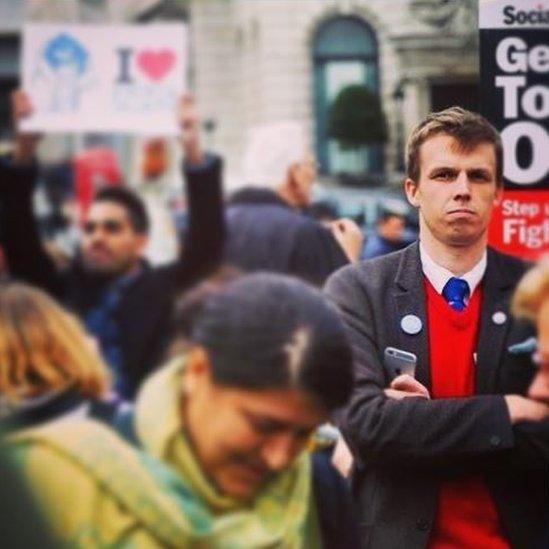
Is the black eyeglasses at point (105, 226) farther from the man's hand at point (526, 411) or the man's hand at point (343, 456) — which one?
the man's hand at point (526, 411)

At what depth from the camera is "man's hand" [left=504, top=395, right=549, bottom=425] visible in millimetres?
2424

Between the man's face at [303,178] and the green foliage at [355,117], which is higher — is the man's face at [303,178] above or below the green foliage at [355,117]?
below

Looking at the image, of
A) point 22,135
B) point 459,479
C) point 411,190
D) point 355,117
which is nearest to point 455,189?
point 411,190

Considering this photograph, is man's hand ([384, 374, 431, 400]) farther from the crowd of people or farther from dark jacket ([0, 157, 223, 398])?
dark jacket ([0, 157, 223, 398])

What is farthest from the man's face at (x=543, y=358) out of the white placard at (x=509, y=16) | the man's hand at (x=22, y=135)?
the man's hand at (x=22, y=135)

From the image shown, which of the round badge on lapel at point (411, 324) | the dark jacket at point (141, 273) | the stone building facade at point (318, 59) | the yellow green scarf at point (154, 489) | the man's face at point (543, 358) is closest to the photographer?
the yellow green scarf at point (154, 489)

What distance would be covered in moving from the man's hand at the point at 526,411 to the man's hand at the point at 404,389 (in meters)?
0.14

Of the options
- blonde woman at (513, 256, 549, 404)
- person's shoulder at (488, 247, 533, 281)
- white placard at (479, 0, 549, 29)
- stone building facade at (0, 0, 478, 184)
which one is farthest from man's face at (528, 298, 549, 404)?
white placard at (479, 0, 549, 29)

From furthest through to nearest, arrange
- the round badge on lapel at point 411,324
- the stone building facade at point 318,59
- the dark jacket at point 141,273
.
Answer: the round badge on lapel at point 411,324 < the stone building facade at point 318,59 < the dark jacket at point 141,273

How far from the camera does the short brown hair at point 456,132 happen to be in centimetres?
249

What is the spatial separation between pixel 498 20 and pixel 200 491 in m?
0.98

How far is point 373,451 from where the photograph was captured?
8.11ft

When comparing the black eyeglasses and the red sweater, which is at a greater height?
the black eyeglasses

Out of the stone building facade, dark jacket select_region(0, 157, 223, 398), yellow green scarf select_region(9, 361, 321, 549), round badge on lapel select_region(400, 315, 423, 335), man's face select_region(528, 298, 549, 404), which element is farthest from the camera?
round badge on lapel select_region(400, 315, 423, 335)
